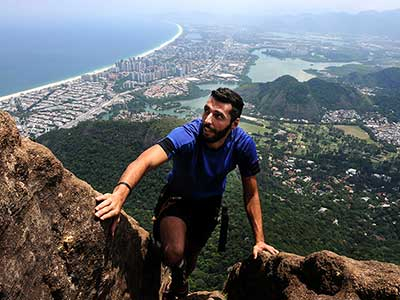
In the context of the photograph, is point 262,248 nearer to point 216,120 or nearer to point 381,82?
point 216,120

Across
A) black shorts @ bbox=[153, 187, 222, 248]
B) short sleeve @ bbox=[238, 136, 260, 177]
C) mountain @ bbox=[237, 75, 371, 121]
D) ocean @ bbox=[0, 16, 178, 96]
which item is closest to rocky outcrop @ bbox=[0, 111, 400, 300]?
black shorts @ bbox=[153, 187, 222, 248]

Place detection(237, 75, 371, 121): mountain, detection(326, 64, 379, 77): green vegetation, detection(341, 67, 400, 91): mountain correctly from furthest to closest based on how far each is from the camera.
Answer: detection(326, 64, 379, 77): green vegetation
detection(341, 67, 400, 91): mountain
detection(237, 75, 371, 121): mountain

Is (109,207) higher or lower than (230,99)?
lower

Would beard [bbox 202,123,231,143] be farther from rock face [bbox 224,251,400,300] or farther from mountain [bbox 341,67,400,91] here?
mountain [bbox 341,67,400,91]

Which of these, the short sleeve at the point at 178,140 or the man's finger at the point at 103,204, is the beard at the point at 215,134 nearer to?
the short sleeve at the point at 178,140

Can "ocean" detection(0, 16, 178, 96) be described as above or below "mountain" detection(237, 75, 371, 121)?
below

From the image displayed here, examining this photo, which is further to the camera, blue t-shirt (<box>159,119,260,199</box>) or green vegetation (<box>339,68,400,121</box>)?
green vegetation (<box>339,68,400,121</box>)

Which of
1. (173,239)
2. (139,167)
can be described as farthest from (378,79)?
(139,167)
